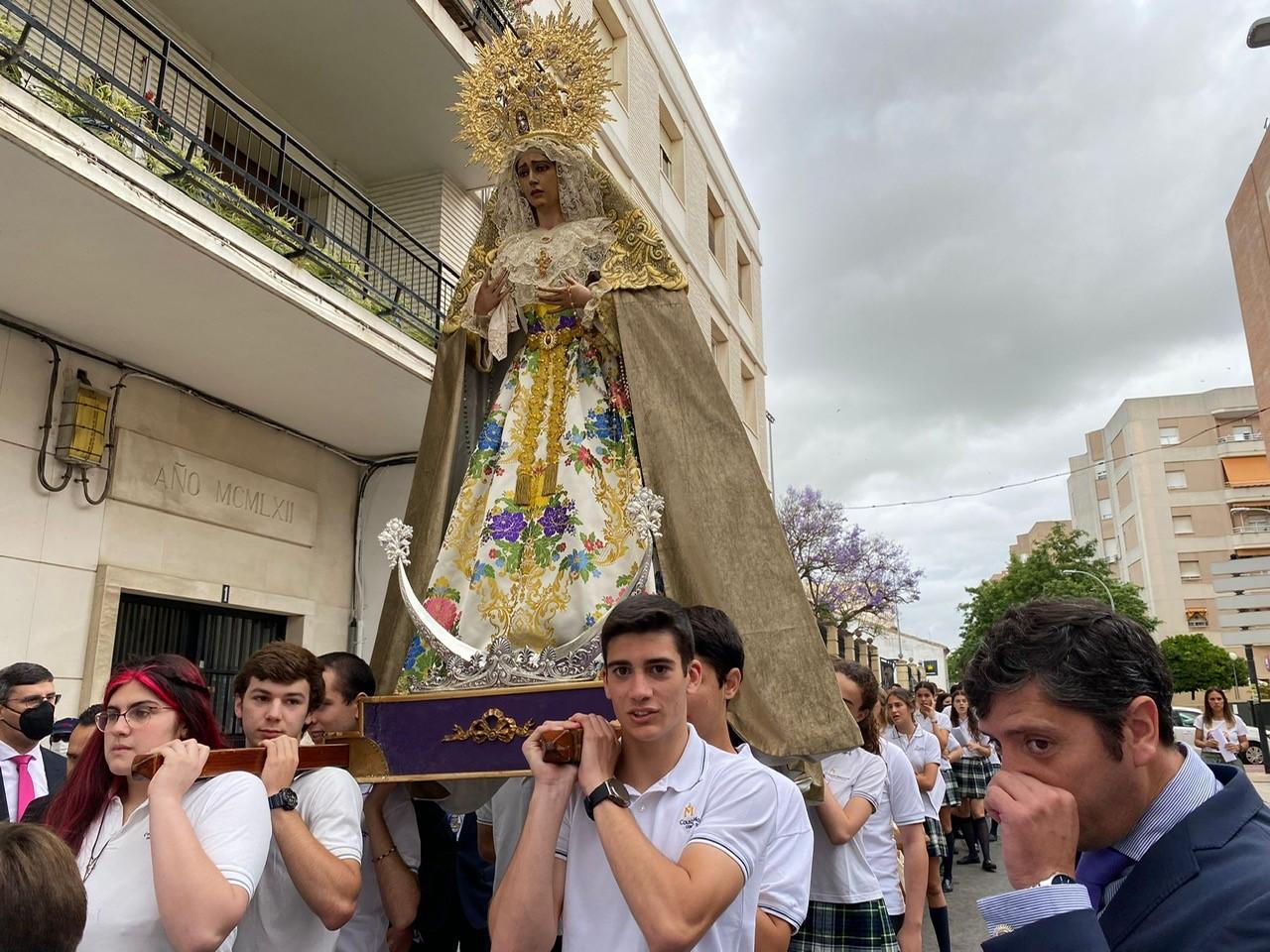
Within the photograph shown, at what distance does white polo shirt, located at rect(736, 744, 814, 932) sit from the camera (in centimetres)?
214

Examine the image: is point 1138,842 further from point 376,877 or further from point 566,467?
point 376,877

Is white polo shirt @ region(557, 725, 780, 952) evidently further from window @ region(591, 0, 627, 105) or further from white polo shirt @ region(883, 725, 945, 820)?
window @ region(591, 0, 627, 105)

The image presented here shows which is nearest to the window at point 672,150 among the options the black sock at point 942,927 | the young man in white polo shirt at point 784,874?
the black sock at point 942,927

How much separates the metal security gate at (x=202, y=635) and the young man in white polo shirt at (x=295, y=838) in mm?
4929

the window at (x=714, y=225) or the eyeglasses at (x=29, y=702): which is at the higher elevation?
the window at (x=714, y=225)

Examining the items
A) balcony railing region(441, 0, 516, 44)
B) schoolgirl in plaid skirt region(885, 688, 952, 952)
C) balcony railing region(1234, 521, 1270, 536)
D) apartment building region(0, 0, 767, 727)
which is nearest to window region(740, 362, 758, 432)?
apartment building region(0, 0, 767, 727)

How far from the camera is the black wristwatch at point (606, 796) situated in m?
1.85

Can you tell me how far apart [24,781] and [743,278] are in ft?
60.5

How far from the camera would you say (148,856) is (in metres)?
2.11

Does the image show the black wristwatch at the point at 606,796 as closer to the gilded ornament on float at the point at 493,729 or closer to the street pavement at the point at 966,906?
the gilded ornament on float at the point at 493,729

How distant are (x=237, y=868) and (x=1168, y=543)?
183 feet

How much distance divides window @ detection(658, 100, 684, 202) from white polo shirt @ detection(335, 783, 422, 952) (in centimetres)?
1484

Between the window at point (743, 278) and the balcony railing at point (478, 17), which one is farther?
the window at point (743, 278)

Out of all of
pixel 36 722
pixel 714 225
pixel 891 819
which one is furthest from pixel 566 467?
pixel 714 225
